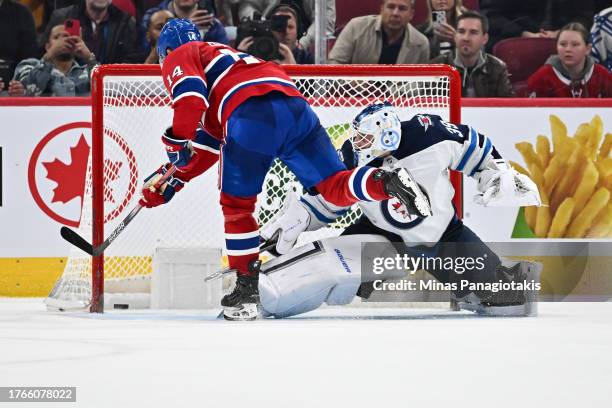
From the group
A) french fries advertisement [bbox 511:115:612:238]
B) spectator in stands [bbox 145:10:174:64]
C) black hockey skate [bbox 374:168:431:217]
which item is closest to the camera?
black hockey skate [bbox 374:168:431:217]

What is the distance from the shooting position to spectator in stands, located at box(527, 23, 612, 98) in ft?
18.1

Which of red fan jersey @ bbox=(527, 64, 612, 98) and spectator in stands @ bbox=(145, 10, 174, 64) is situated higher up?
spectator in stands @ bbox=(145, 10, 174, 64)

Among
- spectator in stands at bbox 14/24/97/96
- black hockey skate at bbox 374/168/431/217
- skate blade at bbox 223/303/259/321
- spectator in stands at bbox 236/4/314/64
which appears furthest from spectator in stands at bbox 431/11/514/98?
skate blade at bbox 223/303/259/321

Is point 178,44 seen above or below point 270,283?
above

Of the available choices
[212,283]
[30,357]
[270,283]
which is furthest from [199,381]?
[212,283]

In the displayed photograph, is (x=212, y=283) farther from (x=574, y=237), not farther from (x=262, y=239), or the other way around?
(x=574, y=237)

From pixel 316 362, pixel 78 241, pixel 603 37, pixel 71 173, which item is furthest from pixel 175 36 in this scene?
pixel 603 37

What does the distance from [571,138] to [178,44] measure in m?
2.21

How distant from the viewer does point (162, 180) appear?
12.8 feet

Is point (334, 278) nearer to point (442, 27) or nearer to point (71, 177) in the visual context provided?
point (71, 177)

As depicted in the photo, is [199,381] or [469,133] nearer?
[199,381]

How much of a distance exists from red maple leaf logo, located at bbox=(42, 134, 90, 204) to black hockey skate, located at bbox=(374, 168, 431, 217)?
2151 millimetres

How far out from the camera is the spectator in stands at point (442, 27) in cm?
576

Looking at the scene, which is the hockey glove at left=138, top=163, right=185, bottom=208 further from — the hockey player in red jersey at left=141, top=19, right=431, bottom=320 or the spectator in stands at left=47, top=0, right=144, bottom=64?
the spectator in stands at left=47, top=0, right=144, bottom=64
